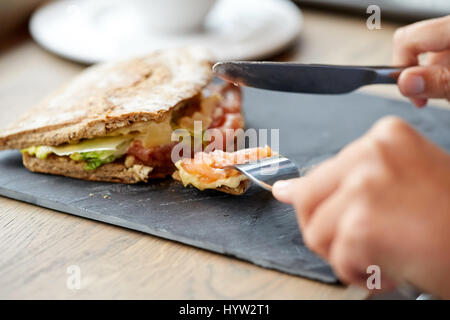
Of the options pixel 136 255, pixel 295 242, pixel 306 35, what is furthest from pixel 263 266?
pixel 306 35

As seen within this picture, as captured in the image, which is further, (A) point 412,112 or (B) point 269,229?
(A) point 412,112

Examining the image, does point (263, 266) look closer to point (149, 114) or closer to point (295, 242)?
point (295, 242)

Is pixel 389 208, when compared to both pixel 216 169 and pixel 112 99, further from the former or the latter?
pixel 112 99

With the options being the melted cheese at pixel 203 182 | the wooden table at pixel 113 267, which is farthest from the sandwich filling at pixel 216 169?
the wooden table at pixel 113 267

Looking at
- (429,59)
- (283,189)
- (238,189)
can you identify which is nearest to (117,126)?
(238,189)

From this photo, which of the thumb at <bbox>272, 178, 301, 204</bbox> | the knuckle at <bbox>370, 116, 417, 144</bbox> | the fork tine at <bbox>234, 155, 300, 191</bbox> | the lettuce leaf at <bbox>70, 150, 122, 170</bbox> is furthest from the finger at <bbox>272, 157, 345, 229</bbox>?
the lettuce leaf at <bbox>70, 150, 122, 170</bbox>
